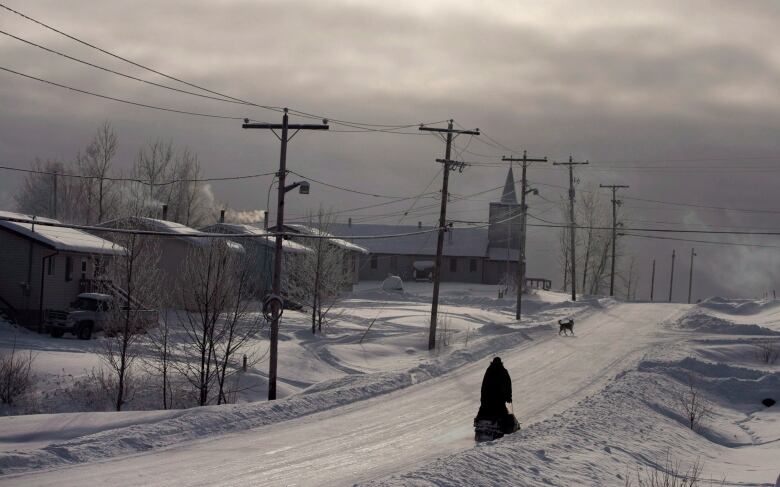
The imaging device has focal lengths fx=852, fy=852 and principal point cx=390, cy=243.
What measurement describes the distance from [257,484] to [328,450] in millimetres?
3385

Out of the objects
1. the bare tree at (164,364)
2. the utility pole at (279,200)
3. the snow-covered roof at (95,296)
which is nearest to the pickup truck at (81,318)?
the snow-covered roof at (95,296)

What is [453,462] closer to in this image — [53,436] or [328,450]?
[328,450]

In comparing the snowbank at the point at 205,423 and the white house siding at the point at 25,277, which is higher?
the white house siding at the point at 25,277

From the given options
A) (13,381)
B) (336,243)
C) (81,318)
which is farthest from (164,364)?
(336,243)

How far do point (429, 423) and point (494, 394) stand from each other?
3084 mm

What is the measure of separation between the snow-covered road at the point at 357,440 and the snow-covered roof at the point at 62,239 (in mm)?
21198

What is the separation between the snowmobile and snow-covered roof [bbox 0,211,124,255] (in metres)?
26.8

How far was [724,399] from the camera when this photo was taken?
2920 centimetres

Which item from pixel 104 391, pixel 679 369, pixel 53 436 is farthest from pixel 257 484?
pixel 679 369

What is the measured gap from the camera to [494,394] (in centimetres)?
1906

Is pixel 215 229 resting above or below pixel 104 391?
above

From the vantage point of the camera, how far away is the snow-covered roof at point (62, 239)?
138ft

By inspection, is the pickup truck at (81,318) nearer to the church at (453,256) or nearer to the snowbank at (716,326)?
the snowbank at (716,326)

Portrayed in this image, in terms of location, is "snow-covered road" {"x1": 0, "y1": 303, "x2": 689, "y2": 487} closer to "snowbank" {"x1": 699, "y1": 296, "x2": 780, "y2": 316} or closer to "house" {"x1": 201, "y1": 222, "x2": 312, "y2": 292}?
"house" {"x1": 201, "y1": 222, "x2": 312, "y2": 292}
